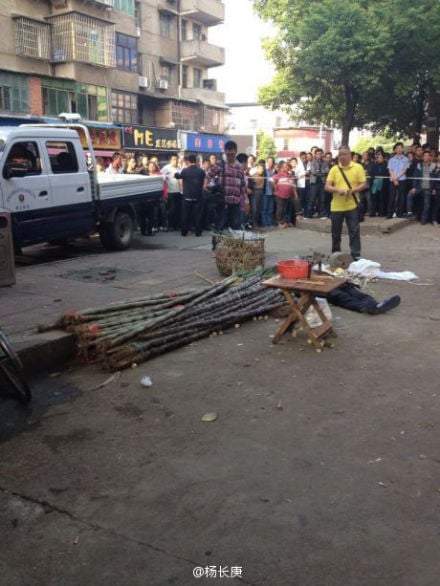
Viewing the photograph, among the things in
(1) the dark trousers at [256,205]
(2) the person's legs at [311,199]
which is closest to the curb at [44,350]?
(1) the dark trousers at [256,205]

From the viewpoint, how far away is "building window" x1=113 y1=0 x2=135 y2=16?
29.8 metres

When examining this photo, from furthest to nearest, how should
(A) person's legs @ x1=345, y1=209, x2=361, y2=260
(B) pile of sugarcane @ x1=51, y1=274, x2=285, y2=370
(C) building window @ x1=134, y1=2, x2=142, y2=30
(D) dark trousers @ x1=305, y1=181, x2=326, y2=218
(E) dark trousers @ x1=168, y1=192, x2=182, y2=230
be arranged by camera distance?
(C) building window @ x1=134, y1=2, x2=142, y2=30 < (D) dark trousers @ x1=305, y1=181, x2=326, y2=218 < (E) dark trousers @ x1=168, y1=192, x2=182, y2=230 < (A) person's legs @ x1=345, y1=209, x2=361, y2=260 < (B) pile of sugarcane @ x1=51, y1=274, x2=285, y2=370

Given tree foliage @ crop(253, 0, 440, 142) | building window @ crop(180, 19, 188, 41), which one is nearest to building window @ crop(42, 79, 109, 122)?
tree foliage @ crop(253, 0, 440, 142)

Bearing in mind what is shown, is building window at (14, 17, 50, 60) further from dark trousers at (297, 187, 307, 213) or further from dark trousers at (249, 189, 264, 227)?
dark trousers at (249, 189, 264, 227)

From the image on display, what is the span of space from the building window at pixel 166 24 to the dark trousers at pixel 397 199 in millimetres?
25162

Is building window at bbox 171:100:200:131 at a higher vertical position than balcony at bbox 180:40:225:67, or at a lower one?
lower

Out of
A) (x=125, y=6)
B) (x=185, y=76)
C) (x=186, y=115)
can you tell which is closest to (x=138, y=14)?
(x=125, y=6)

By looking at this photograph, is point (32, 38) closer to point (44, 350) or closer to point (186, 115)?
point (186, 115)

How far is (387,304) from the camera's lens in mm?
6566

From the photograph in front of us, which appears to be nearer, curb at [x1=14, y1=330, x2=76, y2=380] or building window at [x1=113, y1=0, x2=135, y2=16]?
curb at [x1=14, y1=330, x2=76, y2=380]

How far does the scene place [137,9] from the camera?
32.5 m

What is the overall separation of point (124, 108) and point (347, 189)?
79.2 feet

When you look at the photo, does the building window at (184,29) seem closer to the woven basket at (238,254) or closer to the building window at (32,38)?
the building window at (32,38)

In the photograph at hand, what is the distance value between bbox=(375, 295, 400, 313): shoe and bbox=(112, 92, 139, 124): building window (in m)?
25.5
